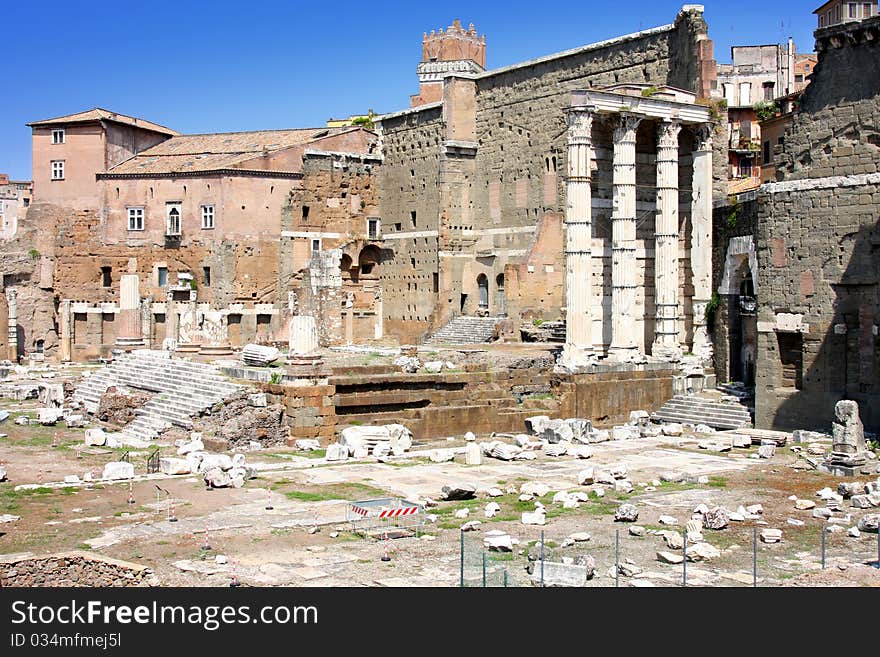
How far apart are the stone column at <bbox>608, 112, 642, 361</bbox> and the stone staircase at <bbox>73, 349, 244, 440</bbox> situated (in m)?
11.4

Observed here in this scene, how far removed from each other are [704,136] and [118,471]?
2056cm

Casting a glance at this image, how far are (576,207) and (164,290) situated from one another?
83.2ft

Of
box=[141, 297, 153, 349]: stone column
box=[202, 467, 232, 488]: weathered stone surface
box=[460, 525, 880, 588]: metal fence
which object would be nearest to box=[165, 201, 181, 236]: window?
box=[141, 297, 153, 349]: stone column

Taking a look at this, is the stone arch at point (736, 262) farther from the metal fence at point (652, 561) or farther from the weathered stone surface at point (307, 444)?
the metal fence at point (652, 561)

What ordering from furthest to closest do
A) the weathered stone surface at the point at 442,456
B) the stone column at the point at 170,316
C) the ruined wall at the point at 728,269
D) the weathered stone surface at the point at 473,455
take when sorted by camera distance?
the stone column at the point at 170,316
the ruined wall at the point at 728,269
the weathered stone surface at the point at 442,456
the weathered stone surface at the point at 473,455

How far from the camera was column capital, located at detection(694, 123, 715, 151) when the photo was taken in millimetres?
32125

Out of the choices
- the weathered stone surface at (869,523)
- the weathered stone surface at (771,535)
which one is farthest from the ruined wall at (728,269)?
the weathered stone surface at (771,535)

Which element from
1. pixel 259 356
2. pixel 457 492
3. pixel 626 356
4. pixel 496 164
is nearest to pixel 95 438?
pixel 259 356

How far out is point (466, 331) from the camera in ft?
143

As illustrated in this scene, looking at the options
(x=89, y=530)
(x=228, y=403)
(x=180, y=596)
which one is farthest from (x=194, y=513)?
(x=228, y=403)

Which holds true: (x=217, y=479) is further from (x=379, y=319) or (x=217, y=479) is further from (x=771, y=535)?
(x=379, y=319)

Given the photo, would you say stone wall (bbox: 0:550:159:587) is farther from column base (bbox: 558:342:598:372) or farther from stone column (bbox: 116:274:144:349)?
stone column (bbox: 116:274:144:349)

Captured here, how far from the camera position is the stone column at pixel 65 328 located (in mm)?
48750

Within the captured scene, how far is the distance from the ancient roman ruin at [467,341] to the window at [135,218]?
14 centimetres
